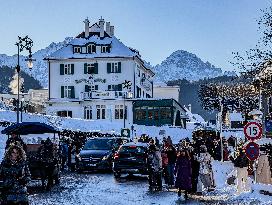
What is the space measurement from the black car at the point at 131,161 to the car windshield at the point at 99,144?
4696 mm

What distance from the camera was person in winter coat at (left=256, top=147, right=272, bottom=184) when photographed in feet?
68.8

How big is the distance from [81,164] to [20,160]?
18.6 metres

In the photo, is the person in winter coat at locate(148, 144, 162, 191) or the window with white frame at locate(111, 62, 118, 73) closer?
the person in winter coat at locate(148, 144, 162, 191)

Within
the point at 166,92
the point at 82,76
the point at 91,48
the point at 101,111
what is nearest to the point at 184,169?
the point at 101,111

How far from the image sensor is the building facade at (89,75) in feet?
261

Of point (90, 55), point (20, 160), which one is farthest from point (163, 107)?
point (20, 160)

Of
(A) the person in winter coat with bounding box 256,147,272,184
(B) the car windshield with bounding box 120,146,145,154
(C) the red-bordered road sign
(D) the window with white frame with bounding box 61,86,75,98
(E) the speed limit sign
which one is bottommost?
(A) the person in winter coat with bounding box 256,147,272,184

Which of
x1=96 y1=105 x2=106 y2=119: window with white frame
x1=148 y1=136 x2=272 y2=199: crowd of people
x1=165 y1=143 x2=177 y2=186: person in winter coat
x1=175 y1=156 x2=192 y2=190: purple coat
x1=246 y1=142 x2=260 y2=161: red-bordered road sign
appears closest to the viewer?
x1=246 y1=142 x2=260 y2=161: red-bordered road sign

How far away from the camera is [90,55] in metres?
84.2

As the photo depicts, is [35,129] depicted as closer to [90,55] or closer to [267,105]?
[267,105]

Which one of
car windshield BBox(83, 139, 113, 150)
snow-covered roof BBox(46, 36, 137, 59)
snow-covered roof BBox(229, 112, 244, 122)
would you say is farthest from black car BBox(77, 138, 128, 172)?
snow-covered roof BBox(229, 112, 244, 122)

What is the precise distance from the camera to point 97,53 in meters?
84.8

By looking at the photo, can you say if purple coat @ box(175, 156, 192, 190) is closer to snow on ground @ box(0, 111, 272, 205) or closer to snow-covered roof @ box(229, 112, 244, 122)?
snow on ground @ box(0, 111, 272, 205)

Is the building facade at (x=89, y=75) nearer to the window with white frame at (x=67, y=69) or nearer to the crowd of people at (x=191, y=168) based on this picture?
the window with white frame at (x=67, y=69)
